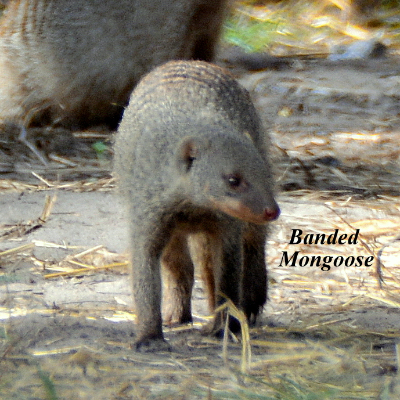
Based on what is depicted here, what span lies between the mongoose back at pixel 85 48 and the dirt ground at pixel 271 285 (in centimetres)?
38

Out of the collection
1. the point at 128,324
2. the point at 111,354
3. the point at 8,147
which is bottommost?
the point at 8,147

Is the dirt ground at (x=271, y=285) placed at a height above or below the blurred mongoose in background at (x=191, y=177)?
below

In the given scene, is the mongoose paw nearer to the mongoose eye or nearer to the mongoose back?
the mongoose eye

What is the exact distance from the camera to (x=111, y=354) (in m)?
1.88

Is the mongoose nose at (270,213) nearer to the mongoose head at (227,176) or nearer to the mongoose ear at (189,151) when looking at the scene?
the mongoose head at (227,176)

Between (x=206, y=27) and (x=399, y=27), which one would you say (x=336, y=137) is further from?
(x=399, y=27)

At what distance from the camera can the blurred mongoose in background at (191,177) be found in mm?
1784

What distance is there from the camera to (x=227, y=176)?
1.78 m

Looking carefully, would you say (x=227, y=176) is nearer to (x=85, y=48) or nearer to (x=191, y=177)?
(x=191, y=177)

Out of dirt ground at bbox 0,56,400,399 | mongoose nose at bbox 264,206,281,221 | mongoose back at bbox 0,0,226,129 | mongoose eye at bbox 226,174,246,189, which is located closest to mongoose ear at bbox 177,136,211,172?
mongoose eye at bbox 226,174,246,189

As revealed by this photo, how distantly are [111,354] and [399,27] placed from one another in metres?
5.32

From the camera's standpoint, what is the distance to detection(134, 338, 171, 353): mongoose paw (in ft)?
6.39

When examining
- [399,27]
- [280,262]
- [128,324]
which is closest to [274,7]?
[399,27]

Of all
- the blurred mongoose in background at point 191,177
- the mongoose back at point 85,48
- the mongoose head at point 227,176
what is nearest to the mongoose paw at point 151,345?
the blurred mongoose in background at point 191,177
